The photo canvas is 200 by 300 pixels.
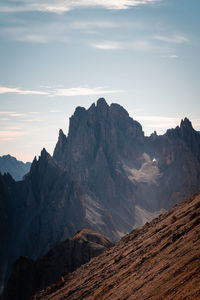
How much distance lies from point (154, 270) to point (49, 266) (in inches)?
2550

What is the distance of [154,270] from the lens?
36.0m

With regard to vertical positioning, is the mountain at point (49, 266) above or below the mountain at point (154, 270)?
above

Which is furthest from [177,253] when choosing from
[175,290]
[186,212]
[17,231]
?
[17,231]

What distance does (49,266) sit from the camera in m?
96.7

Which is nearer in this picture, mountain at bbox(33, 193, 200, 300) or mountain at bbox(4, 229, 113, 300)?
mountain at bbox(33, 193, 200, 300)

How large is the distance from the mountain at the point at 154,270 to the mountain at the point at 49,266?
36562mm

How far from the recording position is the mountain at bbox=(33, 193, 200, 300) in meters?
30.3

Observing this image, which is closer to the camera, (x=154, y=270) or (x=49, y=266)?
(x=154, y=270)

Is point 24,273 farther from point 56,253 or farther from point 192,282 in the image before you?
point 192,282

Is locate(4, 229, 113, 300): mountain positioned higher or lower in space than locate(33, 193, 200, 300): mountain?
higher

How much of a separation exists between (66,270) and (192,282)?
69.8 m

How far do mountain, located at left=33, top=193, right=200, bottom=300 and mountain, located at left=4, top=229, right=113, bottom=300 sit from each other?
36.6 metres

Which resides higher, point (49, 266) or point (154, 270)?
point (49, 266)

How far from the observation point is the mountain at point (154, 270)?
99.3ft
